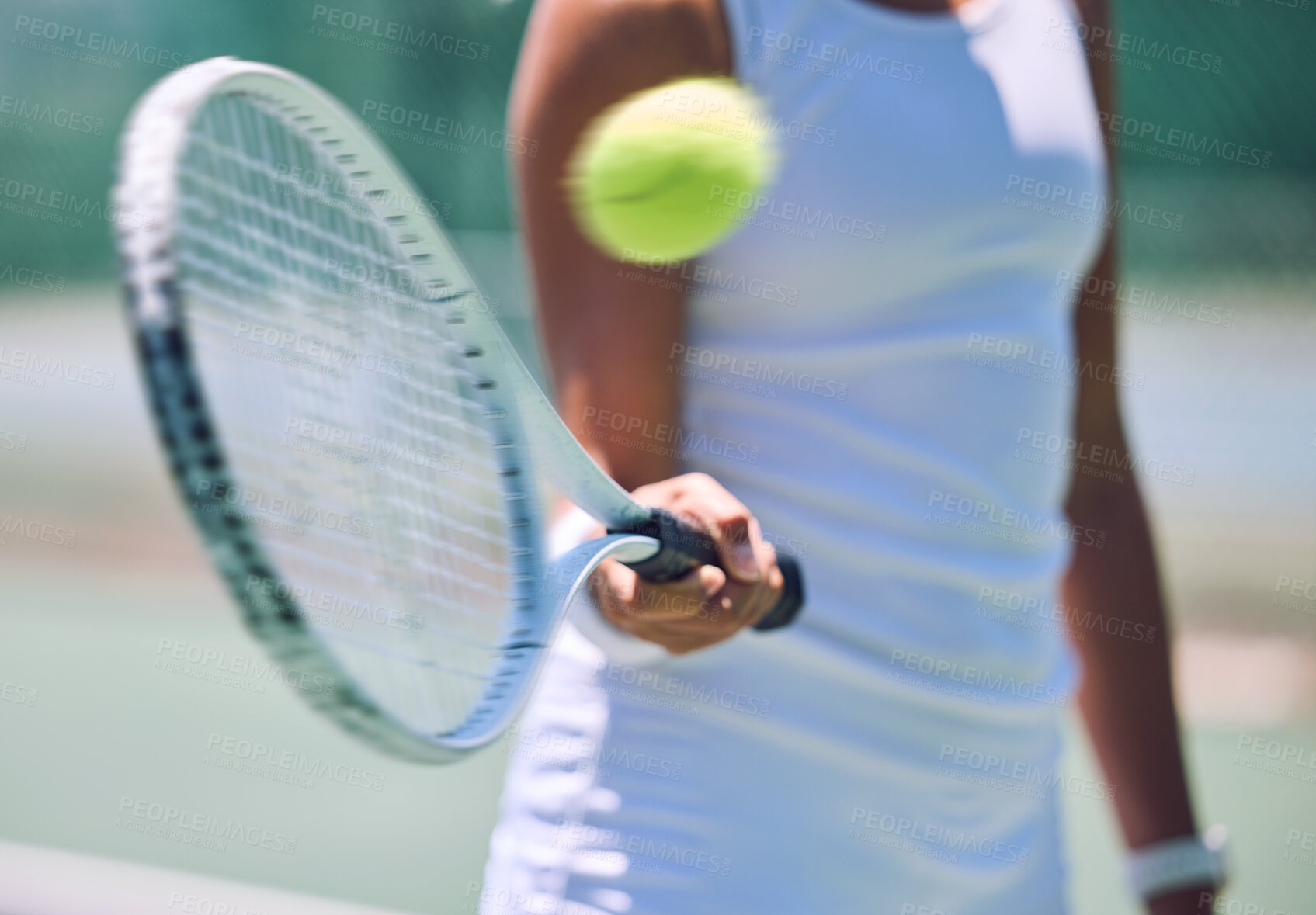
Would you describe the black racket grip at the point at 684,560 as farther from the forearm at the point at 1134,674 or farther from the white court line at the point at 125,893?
the white court line at the point at 125,893

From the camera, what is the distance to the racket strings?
26.9 inches

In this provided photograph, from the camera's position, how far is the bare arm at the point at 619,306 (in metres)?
0.76

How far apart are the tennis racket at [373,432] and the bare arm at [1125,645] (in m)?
0.32

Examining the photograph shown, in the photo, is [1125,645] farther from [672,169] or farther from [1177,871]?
[672,169]

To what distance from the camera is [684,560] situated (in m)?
Answer: 0.77

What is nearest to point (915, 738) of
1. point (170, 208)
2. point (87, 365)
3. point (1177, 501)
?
point (170, 208)

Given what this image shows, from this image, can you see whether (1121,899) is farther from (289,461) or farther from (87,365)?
(87,365)

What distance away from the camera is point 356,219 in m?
0.81

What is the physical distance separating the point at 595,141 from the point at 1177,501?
4.28m

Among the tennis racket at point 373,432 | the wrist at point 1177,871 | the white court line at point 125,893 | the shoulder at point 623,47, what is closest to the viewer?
the tennis racket at point 373,432

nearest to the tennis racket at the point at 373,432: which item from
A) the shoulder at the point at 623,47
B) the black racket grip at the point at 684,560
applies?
the black racket grip at the point at 684,560

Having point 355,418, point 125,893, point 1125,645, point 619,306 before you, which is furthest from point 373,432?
point 125,893

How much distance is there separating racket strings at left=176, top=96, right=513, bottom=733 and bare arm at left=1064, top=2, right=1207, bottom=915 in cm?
45

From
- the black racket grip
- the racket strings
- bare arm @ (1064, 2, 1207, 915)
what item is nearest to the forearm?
bare arm @ (1064, 2, 1207, 915)
